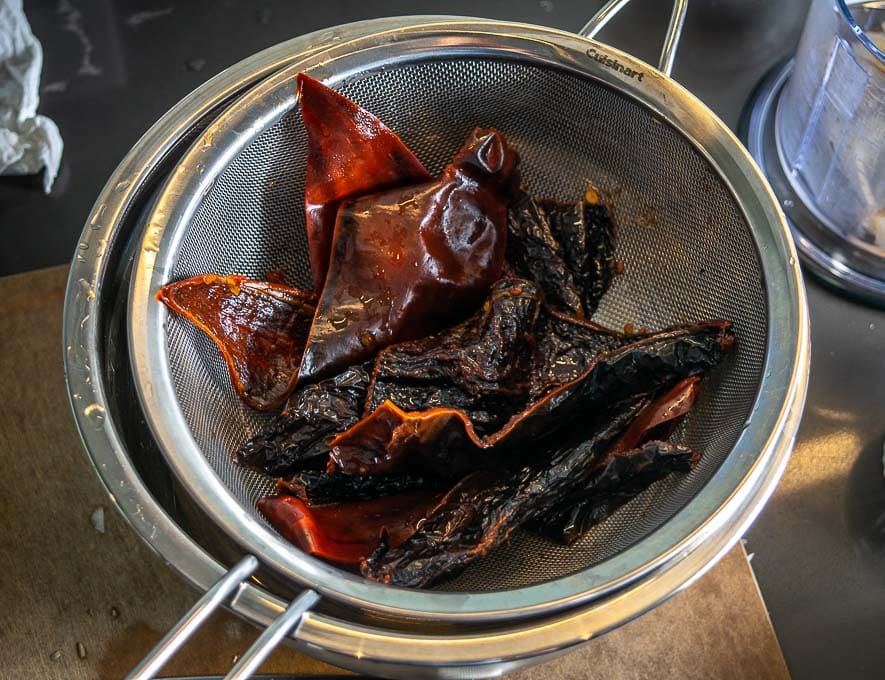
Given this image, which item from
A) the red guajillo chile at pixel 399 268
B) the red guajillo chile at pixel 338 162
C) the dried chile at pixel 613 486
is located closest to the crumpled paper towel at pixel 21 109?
the red guajillo chile at pixel 338 162

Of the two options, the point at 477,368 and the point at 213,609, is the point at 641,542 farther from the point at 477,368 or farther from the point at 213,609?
the point at 213,609

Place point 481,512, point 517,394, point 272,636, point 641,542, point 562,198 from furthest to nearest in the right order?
point 562,198
point 517,394
point 481,512
point 641,542
point 272,636

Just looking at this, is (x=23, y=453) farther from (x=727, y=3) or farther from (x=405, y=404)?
(x=727, y=3)

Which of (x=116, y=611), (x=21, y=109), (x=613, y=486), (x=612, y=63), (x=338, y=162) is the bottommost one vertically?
(x=116, y=611)

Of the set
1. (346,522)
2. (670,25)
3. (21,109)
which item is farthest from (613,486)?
(21,109)

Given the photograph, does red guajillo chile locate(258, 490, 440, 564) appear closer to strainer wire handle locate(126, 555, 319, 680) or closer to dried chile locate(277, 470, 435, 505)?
dried chile locate(277, 470, 435, 505)

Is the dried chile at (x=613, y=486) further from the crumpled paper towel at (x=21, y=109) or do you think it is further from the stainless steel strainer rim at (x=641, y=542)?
the crumpled paper towel at (x=21, y=109)

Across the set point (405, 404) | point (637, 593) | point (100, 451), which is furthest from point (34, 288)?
point (637, 593)
